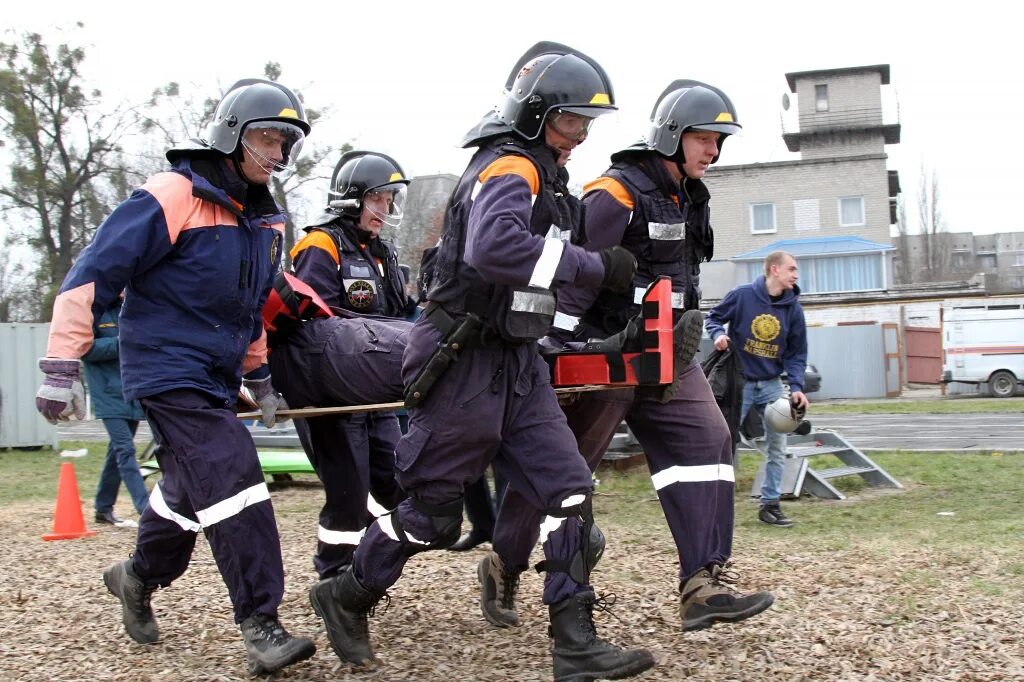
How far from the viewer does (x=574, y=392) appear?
4391mm

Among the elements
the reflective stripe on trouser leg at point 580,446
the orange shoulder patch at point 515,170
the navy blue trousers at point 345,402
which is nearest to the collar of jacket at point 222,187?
the navy blue trousers at point 345,402

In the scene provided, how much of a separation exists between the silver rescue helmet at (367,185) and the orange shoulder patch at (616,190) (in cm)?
134

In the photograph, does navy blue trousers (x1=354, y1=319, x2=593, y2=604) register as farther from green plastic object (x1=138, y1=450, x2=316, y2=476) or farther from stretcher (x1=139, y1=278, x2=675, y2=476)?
green plastic object (x1=138, y1=450, x2=316, y2=476)

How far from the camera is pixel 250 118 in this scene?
4.18 m

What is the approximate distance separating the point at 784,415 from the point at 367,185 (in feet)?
13.7

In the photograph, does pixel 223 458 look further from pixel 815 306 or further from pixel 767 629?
pixel 815 306

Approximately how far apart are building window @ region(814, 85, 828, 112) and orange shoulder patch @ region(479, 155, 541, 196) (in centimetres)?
5867

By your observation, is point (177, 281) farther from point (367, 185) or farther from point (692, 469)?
point (692, 469)

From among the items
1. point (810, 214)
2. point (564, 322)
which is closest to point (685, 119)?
point (564, 322)

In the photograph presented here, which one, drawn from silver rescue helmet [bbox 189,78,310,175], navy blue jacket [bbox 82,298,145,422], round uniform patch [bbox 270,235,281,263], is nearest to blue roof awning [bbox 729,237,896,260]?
navy blue jacket [bbox 82,298,145,422]

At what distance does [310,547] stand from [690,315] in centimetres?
342

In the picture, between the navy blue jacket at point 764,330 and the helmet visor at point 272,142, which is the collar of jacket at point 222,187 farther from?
the navy blue jacket at point 764,330

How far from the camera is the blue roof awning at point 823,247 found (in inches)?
1891

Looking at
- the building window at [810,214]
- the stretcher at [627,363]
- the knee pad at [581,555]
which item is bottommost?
the knee pad at [581,555]
